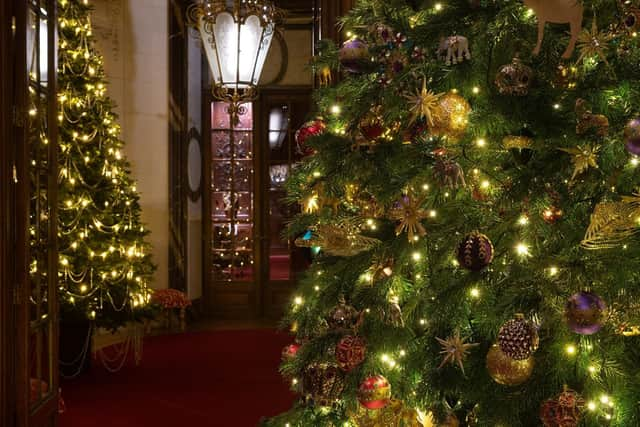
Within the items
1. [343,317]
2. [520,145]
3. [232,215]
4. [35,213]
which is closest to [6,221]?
[35,213]

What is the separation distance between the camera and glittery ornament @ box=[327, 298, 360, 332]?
216cm

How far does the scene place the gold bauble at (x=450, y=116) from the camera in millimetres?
1854

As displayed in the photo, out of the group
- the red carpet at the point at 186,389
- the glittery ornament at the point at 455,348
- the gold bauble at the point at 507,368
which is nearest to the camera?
the gold bauble at the point at 507,368

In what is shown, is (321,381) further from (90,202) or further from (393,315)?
(90,202)

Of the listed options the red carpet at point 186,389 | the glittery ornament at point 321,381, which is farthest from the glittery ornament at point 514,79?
the red carpet at point 186,389

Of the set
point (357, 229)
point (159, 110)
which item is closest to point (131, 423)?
point (357, 229)

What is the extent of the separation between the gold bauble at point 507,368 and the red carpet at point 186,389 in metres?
2.90

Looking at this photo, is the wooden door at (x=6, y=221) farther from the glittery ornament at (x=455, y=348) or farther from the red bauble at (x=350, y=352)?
the glittery ornament at (x=455, y=348)

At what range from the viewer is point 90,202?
5.49 m

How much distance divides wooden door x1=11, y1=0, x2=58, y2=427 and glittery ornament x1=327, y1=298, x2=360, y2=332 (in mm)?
1592

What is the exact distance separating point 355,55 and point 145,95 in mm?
5754

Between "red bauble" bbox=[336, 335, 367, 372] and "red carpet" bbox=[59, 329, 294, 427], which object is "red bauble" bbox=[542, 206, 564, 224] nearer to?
"red bauble" bbox=[336, 335, 367, 372]

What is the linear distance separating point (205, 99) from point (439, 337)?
6.80 metres

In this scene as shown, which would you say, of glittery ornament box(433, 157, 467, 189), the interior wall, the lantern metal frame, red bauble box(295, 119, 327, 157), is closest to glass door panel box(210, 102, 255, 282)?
the interior wall
